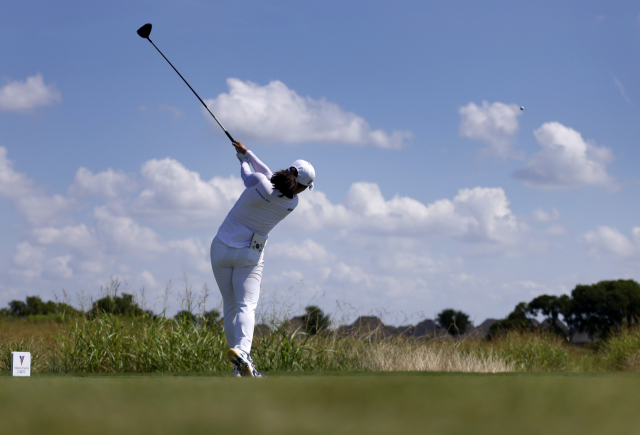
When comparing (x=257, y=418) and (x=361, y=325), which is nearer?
(x=257, y=418)

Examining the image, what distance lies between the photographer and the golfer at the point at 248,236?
5.92 m

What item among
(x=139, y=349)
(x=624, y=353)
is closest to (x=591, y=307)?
(x=624, y=353)

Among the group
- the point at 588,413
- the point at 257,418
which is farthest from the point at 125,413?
the point at 588,413

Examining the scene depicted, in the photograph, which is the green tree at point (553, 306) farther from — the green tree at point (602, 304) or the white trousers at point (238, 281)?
the white trousers at point (238, 281)

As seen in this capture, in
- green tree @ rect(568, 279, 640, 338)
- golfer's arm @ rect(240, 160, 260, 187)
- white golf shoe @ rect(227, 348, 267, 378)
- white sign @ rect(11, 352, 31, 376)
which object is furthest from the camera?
green tree @ rect(568, 279, 640, 338)

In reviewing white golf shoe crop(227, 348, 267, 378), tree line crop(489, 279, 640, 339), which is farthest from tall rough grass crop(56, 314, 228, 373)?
tree line crop(489, 279, 640, 339)

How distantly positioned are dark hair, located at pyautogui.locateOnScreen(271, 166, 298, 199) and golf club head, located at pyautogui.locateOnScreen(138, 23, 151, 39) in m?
3.65

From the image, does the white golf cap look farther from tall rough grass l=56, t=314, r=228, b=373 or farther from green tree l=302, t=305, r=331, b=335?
green tree l=302, t=305, r=331, b=335

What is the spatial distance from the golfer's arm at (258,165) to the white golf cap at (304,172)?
1.05 ft

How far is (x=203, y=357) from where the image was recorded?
27.1 feet

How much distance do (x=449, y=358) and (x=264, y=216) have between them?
18.6ft

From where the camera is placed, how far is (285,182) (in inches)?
232

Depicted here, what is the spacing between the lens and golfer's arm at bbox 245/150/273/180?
630cm

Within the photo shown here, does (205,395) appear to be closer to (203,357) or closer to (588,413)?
(588,413)
